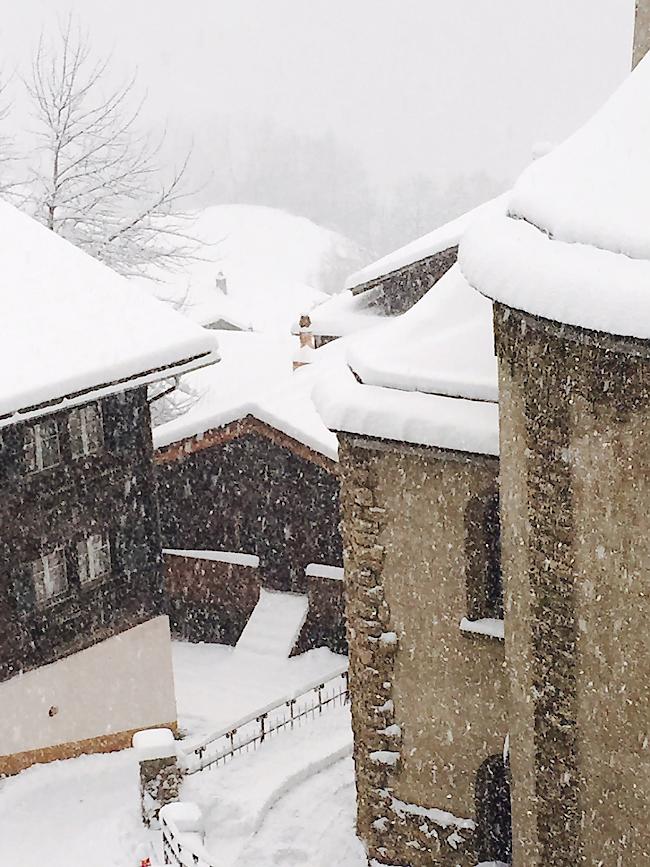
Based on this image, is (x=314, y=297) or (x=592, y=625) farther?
(x=314, y=297)

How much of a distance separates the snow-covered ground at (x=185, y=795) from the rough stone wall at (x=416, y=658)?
121 cm

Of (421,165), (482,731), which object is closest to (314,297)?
(421,165)

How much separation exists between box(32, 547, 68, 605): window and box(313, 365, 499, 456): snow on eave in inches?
229

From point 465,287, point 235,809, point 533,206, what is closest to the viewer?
point 533,206

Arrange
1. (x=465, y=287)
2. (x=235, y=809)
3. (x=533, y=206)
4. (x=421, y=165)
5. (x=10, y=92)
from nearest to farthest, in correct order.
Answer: (x=533, y=206), (x=465, y=287), (x=235, y=809), (x=10, y=92), (x=421, y=165)

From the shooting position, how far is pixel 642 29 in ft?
50.4

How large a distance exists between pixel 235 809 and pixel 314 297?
53082 mm

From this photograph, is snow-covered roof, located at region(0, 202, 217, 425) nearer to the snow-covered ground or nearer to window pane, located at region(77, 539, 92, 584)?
window pane, located at region(77, 539, 92, 584)

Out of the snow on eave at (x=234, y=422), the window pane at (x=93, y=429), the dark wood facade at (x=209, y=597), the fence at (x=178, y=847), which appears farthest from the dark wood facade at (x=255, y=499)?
the fence at (x=178, y=847)

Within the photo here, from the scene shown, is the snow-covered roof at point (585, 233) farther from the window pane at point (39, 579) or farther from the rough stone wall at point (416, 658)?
the window pane at point (39, 579)

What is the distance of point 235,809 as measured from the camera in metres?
16.6

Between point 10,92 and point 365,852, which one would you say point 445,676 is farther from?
point 10,92

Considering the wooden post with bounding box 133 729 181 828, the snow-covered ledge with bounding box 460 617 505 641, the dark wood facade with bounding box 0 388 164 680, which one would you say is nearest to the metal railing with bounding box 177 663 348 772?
the wooden post with bounding box 133 729 181 828

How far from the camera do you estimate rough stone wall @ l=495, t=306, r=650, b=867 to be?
32.4 ft
